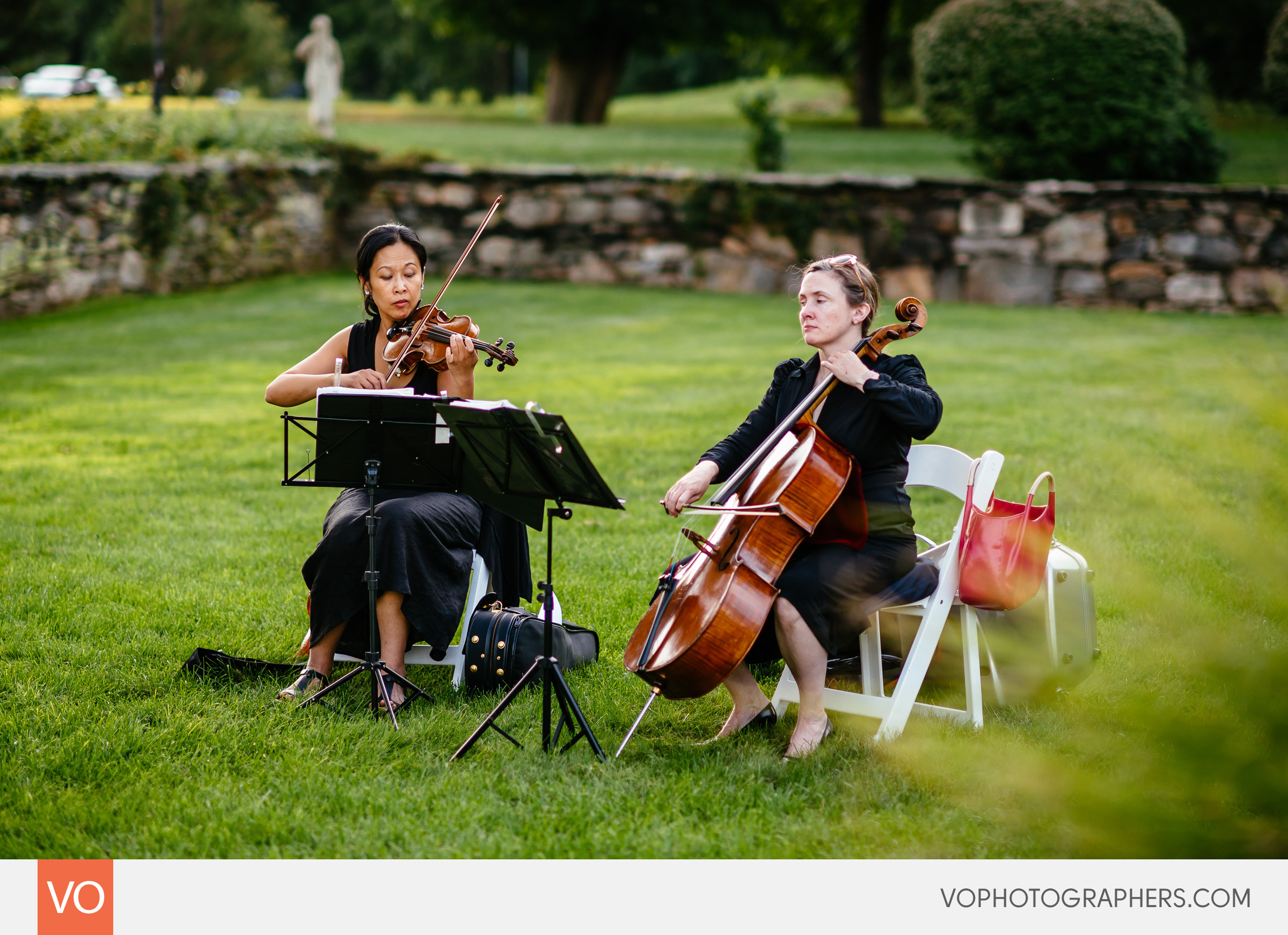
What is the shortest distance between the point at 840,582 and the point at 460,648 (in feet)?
4.47

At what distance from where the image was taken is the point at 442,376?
419cm

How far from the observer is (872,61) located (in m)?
25.6

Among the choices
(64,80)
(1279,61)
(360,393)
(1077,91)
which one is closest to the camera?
(360,393)

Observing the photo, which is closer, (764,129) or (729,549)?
(729,549)

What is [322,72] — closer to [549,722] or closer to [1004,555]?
[549,722]

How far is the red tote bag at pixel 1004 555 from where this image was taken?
340 centimetres

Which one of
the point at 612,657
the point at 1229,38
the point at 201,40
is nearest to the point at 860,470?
the point at 612,657

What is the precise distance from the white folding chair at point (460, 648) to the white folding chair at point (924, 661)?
3.50ft

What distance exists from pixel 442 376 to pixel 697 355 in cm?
671

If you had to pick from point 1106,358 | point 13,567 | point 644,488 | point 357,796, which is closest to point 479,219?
point 1106,358

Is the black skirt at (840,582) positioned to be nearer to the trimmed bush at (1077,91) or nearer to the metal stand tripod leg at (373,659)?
the metal stand tripod leg at (373,659)

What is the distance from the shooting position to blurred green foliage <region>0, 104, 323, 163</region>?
41.1 feet

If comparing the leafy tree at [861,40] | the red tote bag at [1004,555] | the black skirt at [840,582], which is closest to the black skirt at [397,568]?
the black skirt at [840,582]
